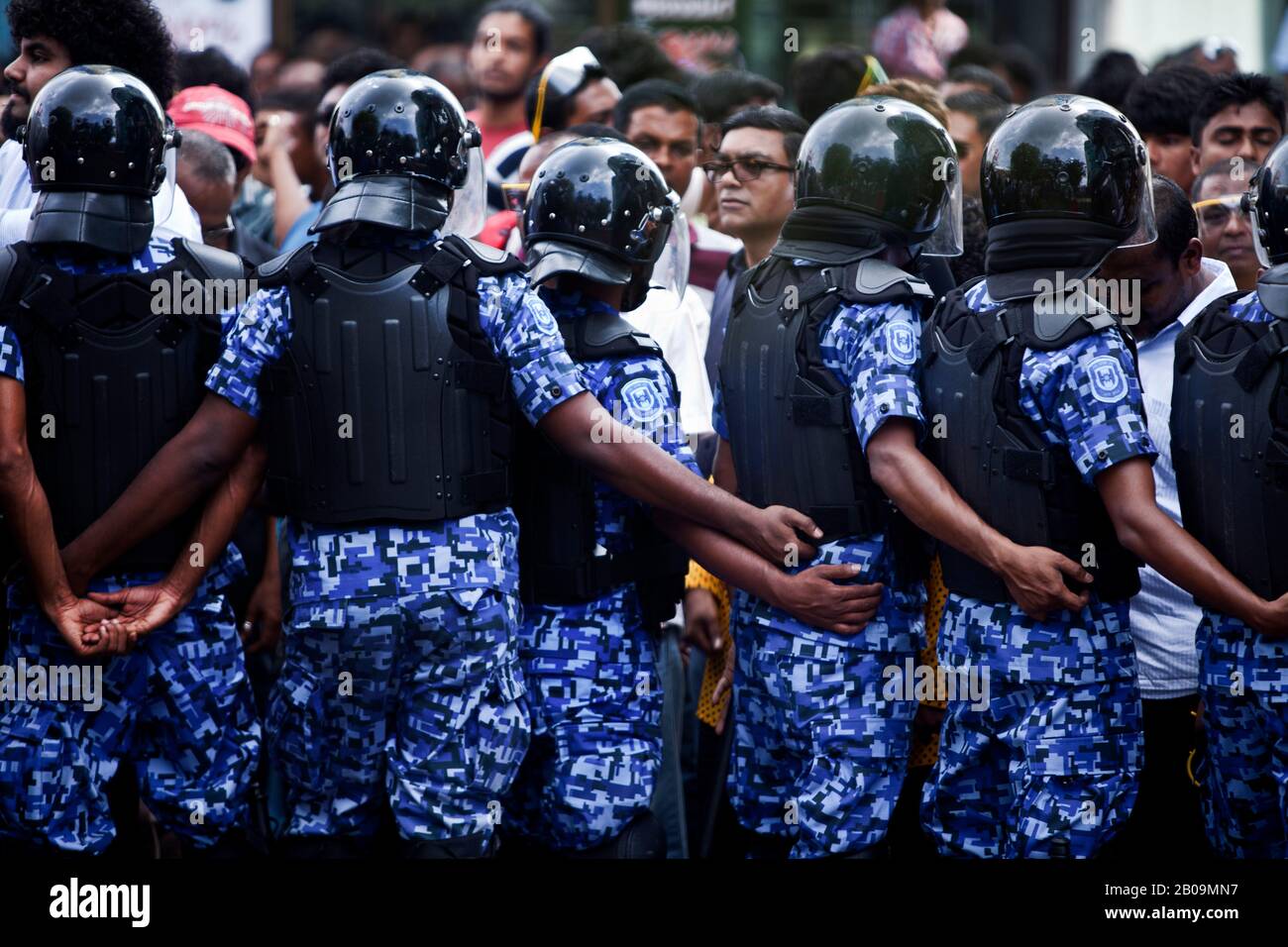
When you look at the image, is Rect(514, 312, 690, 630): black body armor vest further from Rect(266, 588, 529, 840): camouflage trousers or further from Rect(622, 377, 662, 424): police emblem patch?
Rect(266, 588, 529, 840): camouflage trousers

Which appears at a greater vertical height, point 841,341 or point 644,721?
point 841,341

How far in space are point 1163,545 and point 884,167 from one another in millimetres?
1151

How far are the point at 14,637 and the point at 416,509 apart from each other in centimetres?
108

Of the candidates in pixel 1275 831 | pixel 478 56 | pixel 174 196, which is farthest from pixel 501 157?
pixel 1275 831

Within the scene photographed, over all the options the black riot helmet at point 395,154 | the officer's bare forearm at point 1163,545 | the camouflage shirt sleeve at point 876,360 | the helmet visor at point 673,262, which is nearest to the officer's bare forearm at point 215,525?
the black riot helmet at point 395,154

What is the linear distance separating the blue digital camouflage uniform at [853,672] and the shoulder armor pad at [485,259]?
2.52 feet

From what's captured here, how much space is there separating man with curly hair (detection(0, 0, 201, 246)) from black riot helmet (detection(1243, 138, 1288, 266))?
273 centimetres

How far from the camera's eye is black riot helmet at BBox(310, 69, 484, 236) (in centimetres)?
367

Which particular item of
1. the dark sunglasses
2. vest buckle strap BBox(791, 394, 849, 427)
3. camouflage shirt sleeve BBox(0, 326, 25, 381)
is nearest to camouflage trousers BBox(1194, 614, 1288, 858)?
vest buckle strap BBox(791, 394, 849, 427)

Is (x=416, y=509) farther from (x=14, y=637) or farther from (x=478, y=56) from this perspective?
(x=478, y=56)

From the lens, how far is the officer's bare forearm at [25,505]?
143 inches

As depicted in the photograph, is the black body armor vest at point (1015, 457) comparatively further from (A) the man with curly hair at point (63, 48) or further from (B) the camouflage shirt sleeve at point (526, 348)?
(A) the man with curly hair at point (63, 48)

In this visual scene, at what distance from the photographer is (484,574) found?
3689 mm
